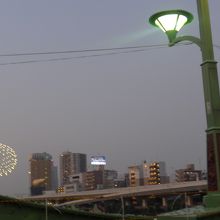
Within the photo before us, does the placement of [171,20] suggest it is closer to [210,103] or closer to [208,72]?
[208,72]

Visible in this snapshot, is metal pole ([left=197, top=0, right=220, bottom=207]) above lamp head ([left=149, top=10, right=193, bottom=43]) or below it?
below

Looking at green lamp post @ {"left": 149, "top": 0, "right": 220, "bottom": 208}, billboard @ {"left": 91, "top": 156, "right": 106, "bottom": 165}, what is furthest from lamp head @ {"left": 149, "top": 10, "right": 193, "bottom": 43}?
billboard @ {"left": 91, "top": 156, "right": 106, "bottom": 165}

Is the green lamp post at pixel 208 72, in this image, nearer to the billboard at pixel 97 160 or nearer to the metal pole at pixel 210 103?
the metal pole at pixel 210 103

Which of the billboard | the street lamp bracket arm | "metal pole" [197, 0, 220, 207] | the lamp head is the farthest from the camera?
the billboard

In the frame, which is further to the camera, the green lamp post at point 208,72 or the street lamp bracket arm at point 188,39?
the street lamp bracket arm at point 188,39

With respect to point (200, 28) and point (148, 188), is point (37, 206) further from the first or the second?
point (148, 188)

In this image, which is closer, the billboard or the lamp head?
the lamp head

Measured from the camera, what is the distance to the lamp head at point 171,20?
8688mm

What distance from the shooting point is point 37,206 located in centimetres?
893

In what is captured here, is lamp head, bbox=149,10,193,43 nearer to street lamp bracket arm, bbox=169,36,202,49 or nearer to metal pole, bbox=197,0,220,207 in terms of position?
street lamp bracket arm, bbox=169,36,202,49

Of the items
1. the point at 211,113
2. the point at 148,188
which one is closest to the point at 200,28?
the point at 211,113

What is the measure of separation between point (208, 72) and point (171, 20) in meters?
1.20

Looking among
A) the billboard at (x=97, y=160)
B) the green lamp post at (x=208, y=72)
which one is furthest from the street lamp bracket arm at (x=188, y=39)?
the billboard at (x=97, y=160)

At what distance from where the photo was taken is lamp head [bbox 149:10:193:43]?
8688 mm
